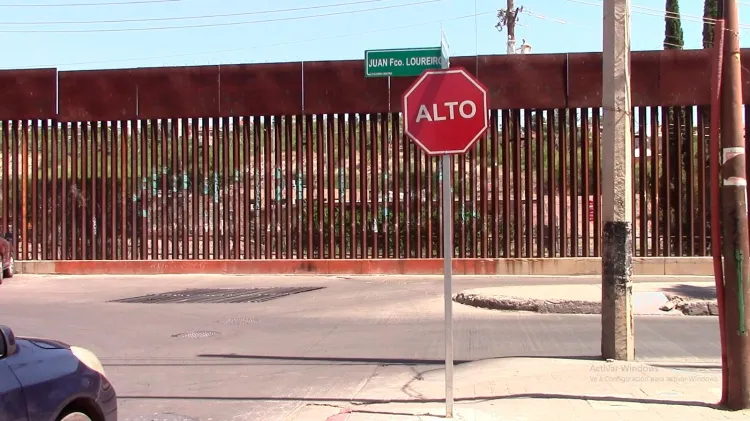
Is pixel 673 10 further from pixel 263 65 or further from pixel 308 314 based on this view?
pixel 308 314

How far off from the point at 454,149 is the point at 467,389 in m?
2.64

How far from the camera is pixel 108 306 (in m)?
14.6

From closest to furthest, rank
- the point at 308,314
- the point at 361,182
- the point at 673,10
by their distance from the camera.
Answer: the point at 308,314
the point at 361,182
the point at 673,10

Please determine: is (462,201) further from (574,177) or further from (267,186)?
(267,186)

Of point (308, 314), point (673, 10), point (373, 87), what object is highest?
point (673, 10)

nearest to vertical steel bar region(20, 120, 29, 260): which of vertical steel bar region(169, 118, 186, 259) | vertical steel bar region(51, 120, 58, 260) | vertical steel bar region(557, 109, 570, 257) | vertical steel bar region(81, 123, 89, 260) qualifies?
vertical steel bar region(51, 120, 58, 260)

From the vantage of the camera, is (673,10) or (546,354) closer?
(546,354)

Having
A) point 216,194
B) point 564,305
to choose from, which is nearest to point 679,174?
point 564,305

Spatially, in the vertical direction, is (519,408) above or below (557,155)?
below

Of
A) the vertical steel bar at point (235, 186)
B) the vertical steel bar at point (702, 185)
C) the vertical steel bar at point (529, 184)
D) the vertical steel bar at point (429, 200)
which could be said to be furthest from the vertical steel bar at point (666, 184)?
the vertical steel bar at point (235, 186)

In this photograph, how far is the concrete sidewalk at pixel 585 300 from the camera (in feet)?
41.5

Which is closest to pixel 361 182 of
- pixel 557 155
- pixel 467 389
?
pixel 557 155

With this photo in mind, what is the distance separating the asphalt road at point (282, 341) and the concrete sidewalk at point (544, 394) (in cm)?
42

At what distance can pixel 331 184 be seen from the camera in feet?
70.9
